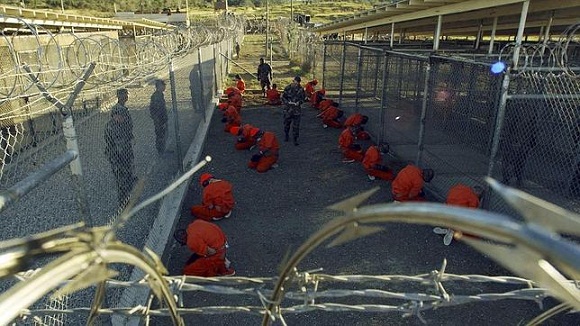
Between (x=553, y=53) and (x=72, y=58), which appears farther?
(x=72, y=58)

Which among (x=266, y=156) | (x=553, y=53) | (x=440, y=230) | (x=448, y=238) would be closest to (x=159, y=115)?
(x=266, y=156)

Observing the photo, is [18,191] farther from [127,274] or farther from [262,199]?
[262,199]

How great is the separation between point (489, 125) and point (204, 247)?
23.2 ft

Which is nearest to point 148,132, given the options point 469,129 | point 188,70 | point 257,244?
point 188,70

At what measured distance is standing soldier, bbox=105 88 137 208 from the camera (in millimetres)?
5312

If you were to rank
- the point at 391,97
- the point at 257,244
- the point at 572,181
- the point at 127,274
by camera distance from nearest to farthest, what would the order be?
the point at 127,274 < the point at 257,244 < the point at 572,181 < the point at 391,97

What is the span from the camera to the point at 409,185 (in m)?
6.42

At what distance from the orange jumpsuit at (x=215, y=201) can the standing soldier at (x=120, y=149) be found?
1119mm

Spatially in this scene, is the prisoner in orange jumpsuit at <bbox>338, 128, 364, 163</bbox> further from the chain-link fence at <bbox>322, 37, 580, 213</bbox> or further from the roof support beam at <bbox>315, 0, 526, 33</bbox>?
the roof support beam at <bbox>315, 0, 526, 33</bbox>

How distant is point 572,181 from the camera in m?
6.69

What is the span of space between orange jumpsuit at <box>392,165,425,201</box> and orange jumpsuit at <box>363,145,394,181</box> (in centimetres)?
123

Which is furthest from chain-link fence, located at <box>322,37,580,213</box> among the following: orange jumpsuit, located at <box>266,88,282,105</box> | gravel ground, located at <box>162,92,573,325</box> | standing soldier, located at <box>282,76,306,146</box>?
orange jumpsuit, located at <box>266,88,282,105</box>

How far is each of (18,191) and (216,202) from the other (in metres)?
4.35

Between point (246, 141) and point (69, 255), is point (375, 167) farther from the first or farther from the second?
point (69, 255)
